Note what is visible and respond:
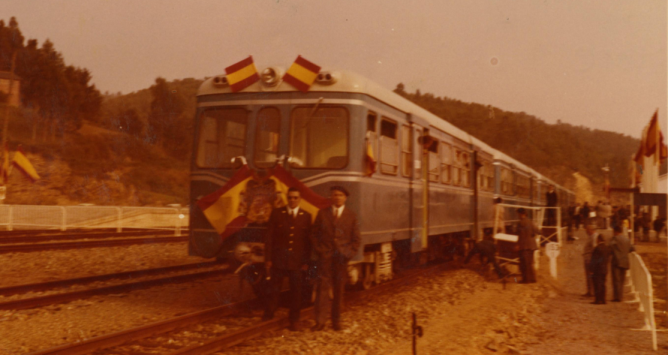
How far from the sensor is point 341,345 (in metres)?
7.13

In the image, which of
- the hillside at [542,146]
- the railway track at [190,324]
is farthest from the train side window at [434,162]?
the hillside at [542,146]

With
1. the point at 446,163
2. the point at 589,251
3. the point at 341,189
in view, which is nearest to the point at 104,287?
the point at 341,189

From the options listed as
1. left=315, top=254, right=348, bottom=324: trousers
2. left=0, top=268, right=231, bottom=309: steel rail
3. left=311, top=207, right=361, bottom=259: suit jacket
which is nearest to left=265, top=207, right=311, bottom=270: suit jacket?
left=311, top=207, right=361, bottom=259: suit jacket

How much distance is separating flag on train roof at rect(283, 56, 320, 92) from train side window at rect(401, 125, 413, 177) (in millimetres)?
2191

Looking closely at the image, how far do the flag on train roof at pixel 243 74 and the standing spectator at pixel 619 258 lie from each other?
6.77 meters

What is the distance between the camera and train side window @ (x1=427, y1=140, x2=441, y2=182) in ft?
38.7

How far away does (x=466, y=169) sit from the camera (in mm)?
14906

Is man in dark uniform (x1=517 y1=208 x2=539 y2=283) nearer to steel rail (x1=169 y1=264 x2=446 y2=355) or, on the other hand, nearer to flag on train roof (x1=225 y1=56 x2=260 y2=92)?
steel rail (x1=169 y1=264 x2=446 y2=355)

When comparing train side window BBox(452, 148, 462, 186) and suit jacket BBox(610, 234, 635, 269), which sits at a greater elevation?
train side window BBox(452, 148, 462, 186)

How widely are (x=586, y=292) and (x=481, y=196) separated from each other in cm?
447

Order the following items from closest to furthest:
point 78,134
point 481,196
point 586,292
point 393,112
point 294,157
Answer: point 294,157 < point 393,112 < point 586,292 < point 481,196 < point 78,134

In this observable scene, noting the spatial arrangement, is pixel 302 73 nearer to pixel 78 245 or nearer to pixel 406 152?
pixel 406 152

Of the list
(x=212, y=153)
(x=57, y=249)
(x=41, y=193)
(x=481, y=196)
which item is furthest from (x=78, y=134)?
(x=212, y=153)

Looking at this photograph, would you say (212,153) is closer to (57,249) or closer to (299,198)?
(299,198)
